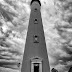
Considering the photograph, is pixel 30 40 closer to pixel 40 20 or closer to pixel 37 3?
pixel 40 20

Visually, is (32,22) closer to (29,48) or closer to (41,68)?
(29,48)

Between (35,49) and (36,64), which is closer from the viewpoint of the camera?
(36,64)

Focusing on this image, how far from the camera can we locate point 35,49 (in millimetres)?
20453

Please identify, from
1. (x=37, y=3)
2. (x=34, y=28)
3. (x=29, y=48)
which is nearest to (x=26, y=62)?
(x=29, y=48)

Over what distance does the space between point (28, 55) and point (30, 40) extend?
247 cm

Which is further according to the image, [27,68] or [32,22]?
[32,22]

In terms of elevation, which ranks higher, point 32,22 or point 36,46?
point 32,22

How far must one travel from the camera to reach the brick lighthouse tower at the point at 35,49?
63.6 feet

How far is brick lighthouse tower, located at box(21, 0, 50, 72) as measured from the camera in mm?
19391

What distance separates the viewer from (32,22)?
22.8 meters

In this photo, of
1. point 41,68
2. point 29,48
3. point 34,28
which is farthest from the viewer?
point 34,28

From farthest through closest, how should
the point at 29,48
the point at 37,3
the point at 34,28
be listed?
the point at 37,3, the point at 34,28, the point at 29,48

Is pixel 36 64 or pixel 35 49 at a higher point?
pixel 35 49

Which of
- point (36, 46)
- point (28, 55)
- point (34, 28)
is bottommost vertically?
point (28, 55)
